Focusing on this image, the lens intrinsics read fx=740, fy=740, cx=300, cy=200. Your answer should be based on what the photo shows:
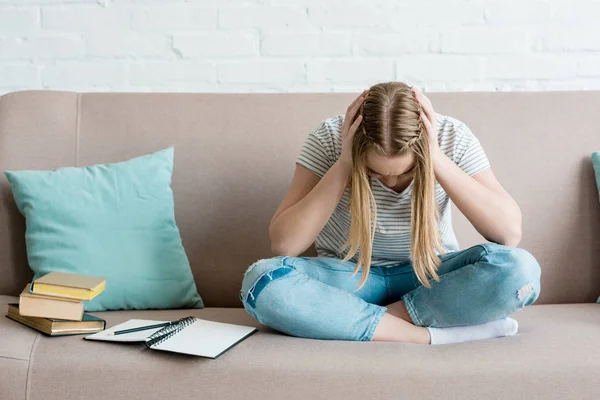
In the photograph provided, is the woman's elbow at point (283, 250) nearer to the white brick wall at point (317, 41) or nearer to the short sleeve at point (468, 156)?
the short sleeve at point (468, 156)

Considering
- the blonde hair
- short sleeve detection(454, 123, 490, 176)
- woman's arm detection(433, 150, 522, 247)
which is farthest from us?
short sleeve detection(454, 123, 490, 176)

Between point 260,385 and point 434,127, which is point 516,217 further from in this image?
point 260,385

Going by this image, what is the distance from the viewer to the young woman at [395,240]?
159cm

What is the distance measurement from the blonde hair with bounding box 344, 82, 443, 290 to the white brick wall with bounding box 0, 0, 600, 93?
88 cm

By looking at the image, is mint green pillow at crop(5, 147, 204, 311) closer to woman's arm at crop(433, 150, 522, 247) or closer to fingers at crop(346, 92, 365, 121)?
fingers at crop(346, 92, 365, 121)

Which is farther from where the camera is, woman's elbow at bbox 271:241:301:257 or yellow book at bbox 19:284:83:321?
woman's elbow at bbox 271:241:301:257

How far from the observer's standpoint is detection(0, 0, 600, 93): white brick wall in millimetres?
2473

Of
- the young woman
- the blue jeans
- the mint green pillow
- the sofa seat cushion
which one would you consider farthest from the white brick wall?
the sofa seat cushion

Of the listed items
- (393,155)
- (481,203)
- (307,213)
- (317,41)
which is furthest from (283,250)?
(317,41)

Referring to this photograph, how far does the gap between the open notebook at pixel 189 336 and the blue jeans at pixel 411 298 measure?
8 centimetres

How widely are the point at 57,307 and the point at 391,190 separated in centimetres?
81

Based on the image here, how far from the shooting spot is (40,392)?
1460 mm

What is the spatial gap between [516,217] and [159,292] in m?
0.92

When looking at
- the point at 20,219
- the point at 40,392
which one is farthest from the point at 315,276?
the point at 20,219
